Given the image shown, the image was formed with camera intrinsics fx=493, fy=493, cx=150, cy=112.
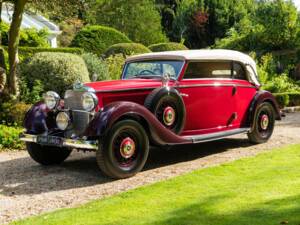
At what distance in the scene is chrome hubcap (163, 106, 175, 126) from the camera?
276 inches

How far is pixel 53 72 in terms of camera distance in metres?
11.6

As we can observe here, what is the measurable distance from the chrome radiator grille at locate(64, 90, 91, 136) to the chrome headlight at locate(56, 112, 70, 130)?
10cm

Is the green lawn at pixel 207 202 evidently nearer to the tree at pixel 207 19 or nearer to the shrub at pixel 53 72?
the shrub at pixel 53 72

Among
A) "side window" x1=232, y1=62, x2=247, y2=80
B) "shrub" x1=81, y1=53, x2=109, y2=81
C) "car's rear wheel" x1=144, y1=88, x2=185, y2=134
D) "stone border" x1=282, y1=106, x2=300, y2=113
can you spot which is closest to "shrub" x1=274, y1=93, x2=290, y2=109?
"stone border" x1=282, y1=106, x2=300, y2=113

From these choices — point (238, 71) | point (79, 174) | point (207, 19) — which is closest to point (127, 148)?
point (79, 174)

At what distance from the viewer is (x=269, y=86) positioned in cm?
1568

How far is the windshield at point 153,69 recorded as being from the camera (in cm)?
754

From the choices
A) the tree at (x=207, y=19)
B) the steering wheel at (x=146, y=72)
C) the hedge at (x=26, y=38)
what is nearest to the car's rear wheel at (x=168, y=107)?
the steering wheel at (x=146, y=72)

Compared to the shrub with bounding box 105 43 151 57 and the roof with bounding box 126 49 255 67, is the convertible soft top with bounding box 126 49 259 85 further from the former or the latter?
the shrub with bounding box 105 43 151 57

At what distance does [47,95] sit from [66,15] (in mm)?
6056

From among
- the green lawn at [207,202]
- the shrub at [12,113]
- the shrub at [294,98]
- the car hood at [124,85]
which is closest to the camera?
the green lawn at [207,202]

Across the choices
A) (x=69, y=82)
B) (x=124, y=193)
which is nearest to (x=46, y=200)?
(x=124, y=193)

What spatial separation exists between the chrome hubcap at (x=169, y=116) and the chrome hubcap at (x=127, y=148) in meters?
0.75

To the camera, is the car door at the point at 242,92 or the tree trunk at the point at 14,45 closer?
the car door at the point at 242,92
